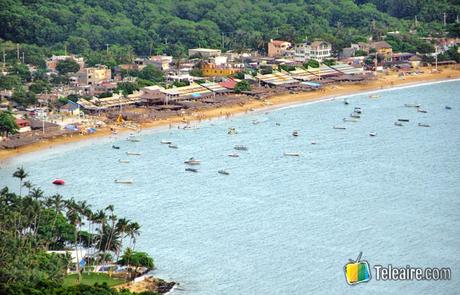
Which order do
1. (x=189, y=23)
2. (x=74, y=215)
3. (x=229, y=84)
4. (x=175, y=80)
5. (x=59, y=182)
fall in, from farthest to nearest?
(x=189, y=23) → (x=175, y=80) → (x=229, y=84) → (x=59, y=182) → (x=74, y=215)

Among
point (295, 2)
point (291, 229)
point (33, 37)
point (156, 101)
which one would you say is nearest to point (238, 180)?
point (291, 229)

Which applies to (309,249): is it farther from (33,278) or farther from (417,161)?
(417,161)

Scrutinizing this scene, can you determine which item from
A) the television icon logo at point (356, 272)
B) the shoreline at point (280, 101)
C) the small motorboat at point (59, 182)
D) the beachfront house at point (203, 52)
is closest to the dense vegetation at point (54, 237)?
the television icon logo at point (356, 272)

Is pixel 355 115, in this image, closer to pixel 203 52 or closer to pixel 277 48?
pixel 203 52

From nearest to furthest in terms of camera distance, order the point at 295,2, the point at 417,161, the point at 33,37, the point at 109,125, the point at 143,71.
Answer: the point at 417,161
the point at 109,125
the point at 143,71
the point at 33,37
the point at 295,2

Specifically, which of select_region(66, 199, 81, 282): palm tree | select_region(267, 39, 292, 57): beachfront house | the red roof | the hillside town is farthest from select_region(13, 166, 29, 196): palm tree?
select_region(267, 39, 292, 57): beachfront house
